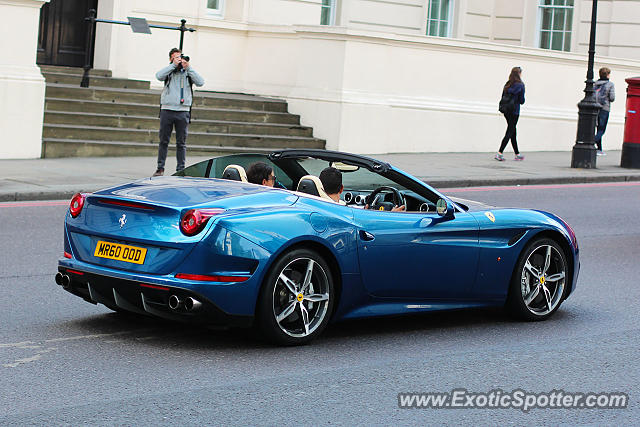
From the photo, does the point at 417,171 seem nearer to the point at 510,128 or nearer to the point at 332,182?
the point at 510,128

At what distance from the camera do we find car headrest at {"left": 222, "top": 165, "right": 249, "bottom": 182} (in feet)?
26.0

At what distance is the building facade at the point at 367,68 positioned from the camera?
2209 cm

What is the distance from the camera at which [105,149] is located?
63.1ft

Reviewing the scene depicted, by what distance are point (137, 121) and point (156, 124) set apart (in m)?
0.39

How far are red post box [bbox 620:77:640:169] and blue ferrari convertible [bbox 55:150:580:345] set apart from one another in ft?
48.9

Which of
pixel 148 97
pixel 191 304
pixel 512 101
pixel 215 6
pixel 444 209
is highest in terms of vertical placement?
pixel 215 6

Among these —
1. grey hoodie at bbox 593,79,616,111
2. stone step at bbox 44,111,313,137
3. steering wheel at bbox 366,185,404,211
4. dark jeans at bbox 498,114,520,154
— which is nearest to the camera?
steering wheel at bbox 366,185,404,211

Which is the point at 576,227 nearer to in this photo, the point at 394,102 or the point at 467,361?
the point at 467,361

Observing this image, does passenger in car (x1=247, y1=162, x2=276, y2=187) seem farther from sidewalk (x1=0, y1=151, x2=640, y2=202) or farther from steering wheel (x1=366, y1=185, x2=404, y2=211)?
sidewalk (x1=0, y1=151, x2=640, y2=202)

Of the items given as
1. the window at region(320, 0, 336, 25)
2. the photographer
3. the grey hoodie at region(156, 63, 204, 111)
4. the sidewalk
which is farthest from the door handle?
the window at region(320, 0, 336, 25)

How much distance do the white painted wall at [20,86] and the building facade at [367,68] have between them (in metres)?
0.20

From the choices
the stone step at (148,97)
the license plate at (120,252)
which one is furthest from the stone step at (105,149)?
the license plate at (120,252)

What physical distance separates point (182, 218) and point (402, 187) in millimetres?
2111

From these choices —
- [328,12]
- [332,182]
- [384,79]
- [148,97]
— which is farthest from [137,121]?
[332,182]
